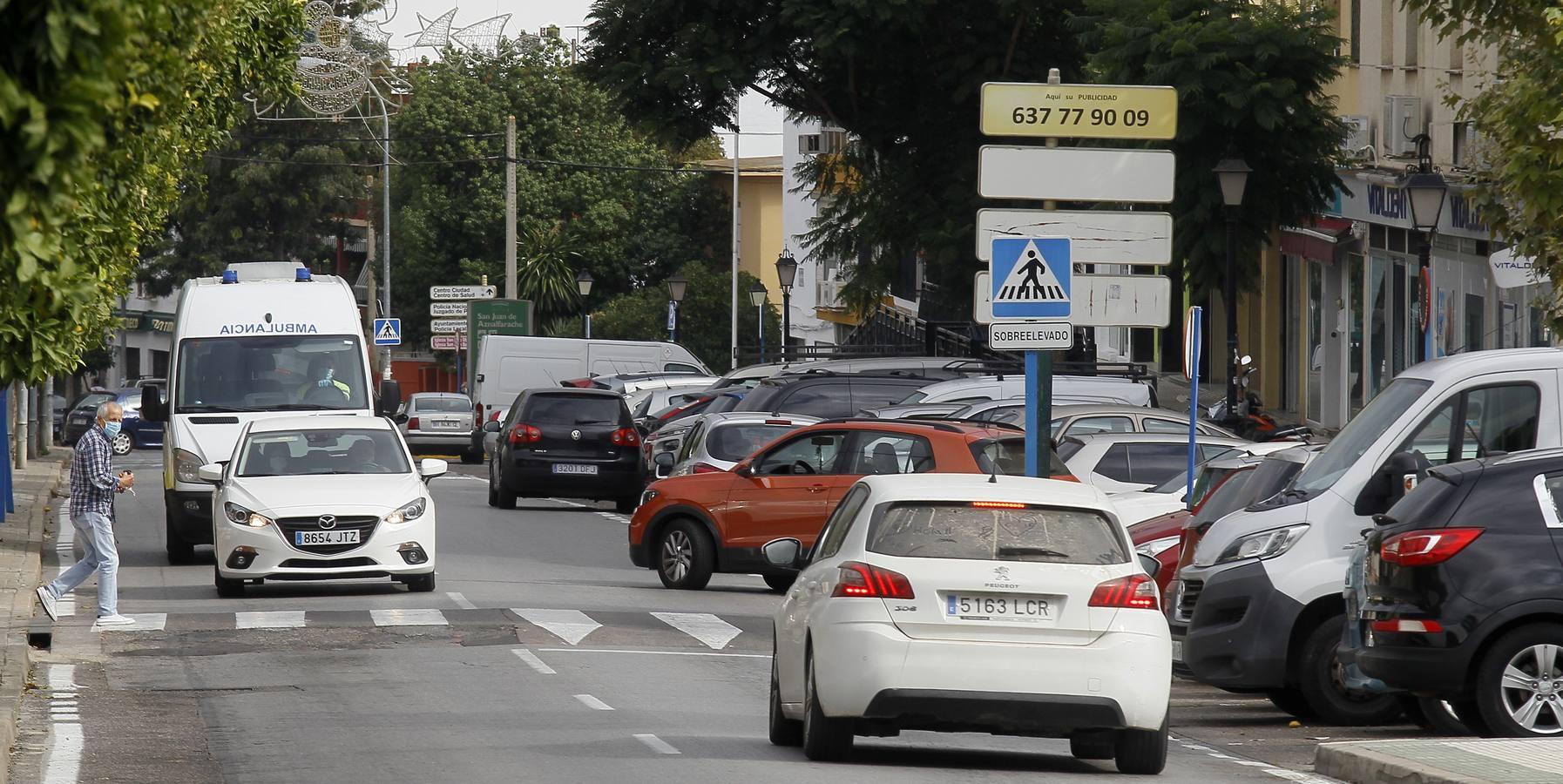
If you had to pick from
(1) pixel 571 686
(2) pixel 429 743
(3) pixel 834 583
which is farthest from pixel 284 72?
(3) pixel 834 583

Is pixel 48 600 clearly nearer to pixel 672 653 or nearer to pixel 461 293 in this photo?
pixel 672 653

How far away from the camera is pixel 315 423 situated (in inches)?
824

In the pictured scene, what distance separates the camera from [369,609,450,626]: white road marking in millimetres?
17750

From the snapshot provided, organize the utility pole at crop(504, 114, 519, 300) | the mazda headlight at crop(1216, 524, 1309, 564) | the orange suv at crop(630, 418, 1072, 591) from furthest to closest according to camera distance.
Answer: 1. the utility pole at crop(504, 114, 519, 300)
2. the orange suv at crop(630, 418, 1072, 591)
3. the mazda headlight at crop(1216, 524, 1309, 564)

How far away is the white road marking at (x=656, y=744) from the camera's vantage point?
11195 mm

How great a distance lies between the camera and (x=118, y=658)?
15750mm

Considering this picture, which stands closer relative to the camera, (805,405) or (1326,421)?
(805,405)

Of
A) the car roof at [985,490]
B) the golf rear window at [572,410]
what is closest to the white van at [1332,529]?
the car roof at [985,490]

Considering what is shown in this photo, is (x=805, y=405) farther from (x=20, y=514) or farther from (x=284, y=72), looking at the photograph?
(x=284, y=72)

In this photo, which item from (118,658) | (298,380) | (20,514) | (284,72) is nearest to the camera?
(118,658)

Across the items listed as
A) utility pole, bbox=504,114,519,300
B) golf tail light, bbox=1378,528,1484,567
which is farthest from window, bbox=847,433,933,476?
utility pole, bbox=504,114,519,300

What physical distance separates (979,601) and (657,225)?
71473 millimetres

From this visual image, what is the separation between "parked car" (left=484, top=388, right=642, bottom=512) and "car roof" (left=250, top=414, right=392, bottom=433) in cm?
1001

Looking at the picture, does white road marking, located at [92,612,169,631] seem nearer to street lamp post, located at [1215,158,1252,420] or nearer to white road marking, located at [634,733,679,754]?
white road marking, located at [634,733,679,754]
